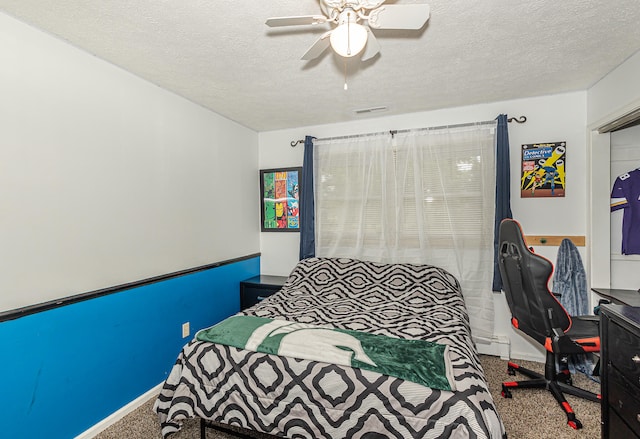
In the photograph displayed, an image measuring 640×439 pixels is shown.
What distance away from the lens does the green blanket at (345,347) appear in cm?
146

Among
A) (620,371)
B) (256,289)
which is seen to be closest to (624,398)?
(620,371)

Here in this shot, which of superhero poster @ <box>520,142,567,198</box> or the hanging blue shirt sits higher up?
superhero poster @ <box>520,142,567,198</box>

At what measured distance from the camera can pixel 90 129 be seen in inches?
78.4

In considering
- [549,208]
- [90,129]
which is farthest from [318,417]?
[549,208]

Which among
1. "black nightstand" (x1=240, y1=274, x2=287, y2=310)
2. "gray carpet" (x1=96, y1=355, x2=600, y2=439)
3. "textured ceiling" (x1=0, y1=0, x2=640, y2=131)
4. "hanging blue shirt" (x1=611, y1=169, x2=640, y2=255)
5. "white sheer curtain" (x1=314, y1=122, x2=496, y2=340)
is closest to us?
"textured ceiling" (x1=0, y1=0, x2=640, y2=131)

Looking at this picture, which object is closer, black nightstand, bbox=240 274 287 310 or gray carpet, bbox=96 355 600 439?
gray carpet, bbox=96 355 600 439

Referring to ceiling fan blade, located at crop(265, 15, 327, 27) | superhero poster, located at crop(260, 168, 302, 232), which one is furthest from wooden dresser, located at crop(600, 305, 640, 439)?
superhero poster, located at crop(260, 168, 302, 232)

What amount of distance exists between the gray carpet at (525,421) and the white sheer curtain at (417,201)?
74 cm

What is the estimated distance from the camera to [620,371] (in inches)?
56.8

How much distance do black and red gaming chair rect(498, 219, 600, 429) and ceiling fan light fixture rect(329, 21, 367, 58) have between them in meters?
1.64

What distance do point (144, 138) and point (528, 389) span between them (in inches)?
137

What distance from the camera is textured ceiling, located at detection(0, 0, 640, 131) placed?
1582 millimetres

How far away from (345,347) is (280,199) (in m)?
2.40

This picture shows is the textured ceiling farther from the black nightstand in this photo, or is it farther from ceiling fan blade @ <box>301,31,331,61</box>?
the black nightstand
